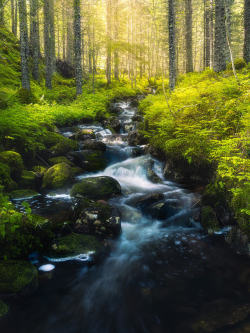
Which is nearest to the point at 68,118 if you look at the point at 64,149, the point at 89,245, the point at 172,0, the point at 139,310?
the point at 64,149

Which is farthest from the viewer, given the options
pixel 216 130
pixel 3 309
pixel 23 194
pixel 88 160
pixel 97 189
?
pixel 88 160

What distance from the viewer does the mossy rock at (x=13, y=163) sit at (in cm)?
778

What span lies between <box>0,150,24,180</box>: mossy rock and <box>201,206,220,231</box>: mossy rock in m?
6.13

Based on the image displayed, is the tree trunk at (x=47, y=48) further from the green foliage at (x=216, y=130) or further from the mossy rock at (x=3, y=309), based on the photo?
the mossy rock at (x=3, y=309)

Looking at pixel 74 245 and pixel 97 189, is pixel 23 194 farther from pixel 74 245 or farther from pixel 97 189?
pixel 74 245

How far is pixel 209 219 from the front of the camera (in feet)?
18.9

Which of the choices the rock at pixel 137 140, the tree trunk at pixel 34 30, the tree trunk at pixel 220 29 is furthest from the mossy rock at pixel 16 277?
the tree trunk at pixel 34 30

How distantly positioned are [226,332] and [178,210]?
379cm

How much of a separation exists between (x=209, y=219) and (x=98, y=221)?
2787 mm

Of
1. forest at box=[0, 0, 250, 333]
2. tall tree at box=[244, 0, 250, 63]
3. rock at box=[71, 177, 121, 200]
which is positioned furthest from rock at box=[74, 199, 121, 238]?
tall tree at box=[244, 0, 250, 63]

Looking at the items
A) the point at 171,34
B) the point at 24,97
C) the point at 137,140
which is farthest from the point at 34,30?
the point at 137,140

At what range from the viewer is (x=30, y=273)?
3.96 metres

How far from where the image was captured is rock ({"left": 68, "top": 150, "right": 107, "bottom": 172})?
32.4 feet

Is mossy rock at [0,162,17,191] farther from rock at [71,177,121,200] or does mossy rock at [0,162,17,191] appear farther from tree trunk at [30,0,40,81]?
tree trunk at [30,0,40,81]
